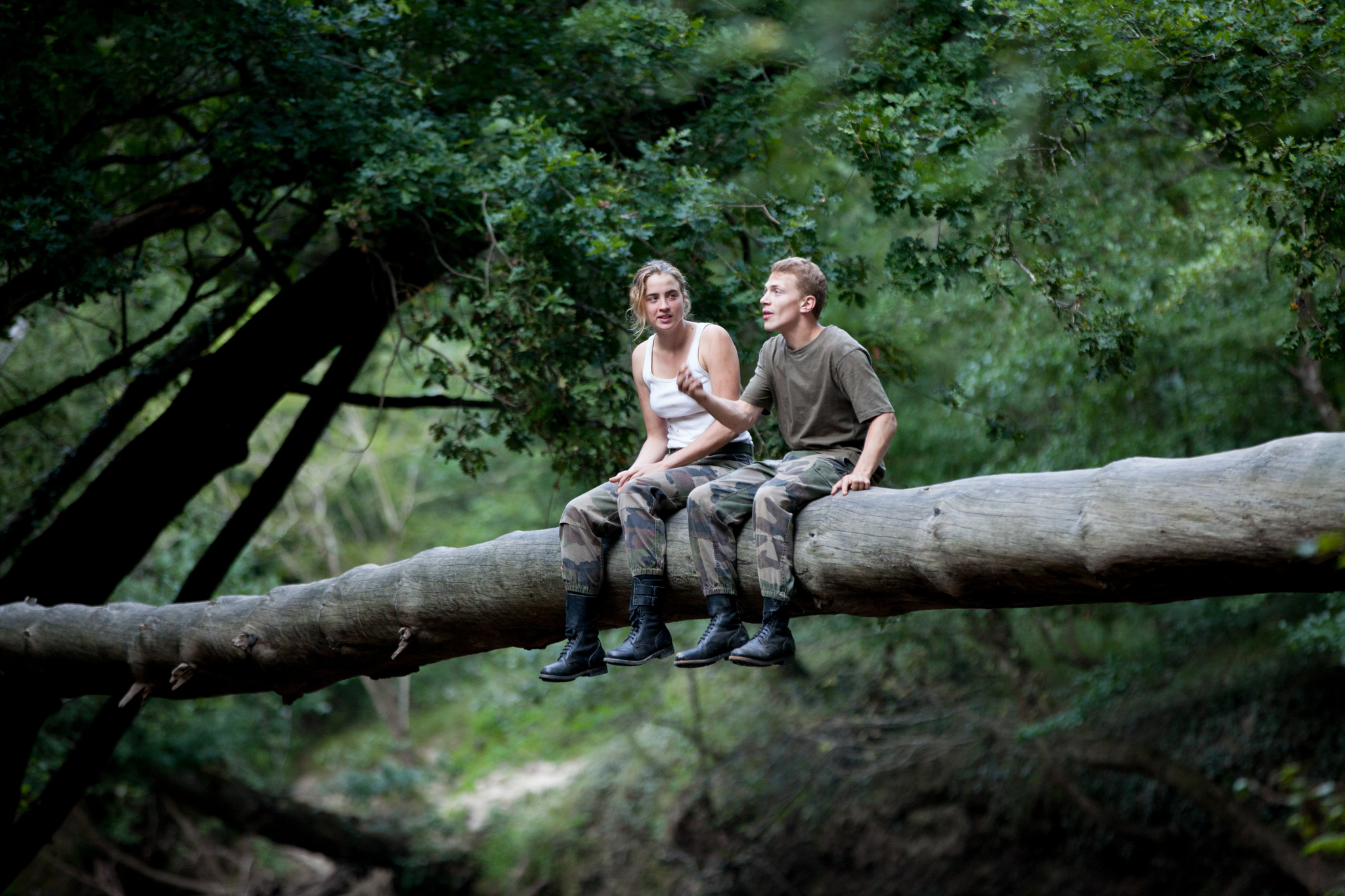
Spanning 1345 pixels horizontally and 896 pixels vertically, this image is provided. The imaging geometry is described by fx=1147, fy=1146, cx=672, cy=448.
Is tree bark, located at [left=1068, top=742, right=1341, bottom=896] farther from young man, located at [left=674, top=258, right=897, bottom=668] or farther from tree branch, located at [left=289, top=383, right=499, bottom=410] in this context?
young man, located at [left=674, top=258, right=897, bottom=668]

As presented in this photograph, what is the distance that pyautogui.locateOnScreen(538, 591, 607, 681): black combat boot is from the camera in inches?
141

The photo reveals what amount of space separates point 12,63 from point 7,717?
12.7 feet

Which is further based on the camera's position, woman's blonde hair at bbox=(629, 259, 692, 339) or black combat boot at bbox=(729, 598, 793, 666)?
woman's blonde hair at bbox=(629, 259, 692, 339)

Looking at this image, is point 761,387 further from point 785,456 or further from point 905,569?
point 905,569

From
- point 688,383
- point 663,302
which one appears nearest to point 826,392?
point 688,383

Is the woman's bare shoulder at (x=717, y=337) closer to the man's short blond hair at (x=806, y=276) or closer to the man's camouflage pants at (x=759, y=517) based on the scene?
the man's short blond hair at (x=806, y=276)

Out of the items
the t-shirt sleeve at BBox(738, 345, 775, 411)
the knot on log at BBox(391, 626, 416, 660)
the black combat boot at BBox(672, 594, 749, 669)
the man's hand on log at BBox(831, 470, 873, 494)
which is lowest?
the black combat boot at BBox(672, 594, 749, 669)

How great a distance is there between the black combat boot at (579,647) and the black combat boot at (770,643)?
57cm

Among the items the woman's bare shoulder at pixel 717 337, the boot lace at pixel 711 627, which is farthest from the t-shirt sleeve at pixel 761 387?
the boot lace at pixel 711 627

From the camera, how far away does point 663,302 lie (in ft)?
12.9

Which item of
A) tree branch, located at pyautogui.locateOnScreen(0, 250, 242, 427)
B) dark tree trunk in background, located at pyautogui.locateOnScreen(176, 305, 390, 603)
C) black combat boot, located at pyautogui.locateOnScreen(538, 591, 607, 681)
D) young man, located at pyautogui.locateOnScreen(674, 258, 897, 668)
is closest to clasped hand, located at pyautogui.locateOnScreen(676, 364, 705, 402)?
young man, located at pyautogui.locateOnScreen(674, 258, 897, 668)

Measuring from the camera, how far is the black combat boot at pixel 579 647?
3.58m

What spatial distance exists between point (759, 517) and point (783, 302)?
82 cm

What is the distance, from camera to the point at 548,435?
598cm
